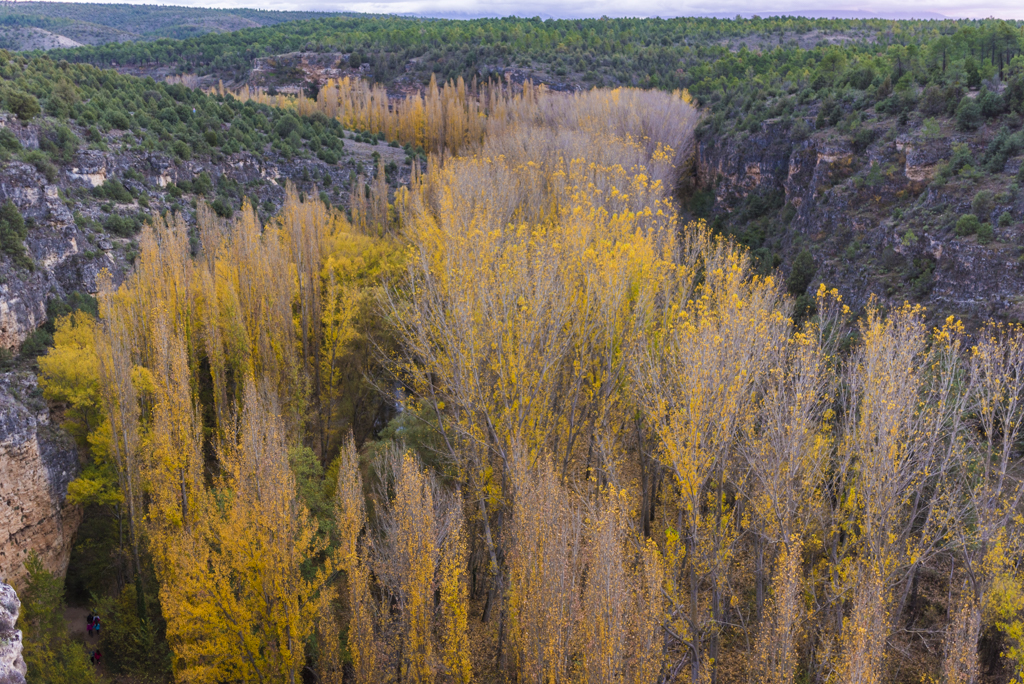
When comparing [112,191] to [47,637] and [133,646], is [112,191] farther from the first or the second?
[47,637]

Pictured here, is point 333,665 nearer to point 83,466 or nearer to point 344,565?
point 344,565

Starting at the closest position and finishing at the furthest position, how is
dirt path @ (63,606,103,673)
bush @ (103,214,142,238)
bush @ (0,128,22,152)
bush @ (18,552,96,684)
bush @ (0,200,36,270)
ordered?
bush @ (18,552,96,684)
dirt path @ (63,606,103,673)
bush @ (0,200,36,270)
bush @ (0,128,22,152)
bush @ (103,214,142,238)

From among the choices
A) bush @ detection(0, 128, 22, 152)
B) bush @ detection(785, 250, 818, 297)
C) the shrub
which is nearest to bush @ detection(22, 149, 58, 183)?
bush @ detection(0, 128, 22, 152)

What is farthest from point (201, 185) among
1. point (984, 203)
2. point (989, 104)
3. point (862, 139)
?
point (989, 104)

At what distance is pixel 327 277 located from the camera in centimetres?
2848

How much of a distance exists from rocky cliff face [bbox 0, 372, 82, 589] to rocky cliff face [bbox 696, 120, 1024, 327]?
87.4 feet

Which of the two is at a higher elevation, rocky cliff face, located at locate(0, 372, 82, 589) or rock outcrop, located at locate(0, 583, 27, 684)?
rock outcrop, located at locate(0, 583, 27, 684)

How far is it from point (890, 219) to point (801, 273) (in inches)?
176

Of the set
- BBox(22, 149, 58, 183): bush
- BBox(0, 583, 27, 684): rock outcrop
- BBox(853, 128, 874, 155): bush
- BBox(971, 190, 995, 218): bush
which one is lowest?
BBox(0, 583, 27, 684): rock outcrop

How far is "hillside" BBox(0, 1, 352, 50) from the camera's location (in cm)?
10962

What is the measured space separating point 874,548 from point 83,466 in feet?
75.5

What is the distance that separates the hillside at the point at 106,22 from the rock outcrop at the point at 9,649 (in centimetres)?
12512

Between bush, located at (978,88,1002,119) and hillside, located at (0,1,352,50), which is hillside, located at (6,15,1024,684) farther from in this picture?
hillside, located at (0,1,352,50)

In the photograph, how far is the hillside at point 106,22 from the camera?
360 feet
